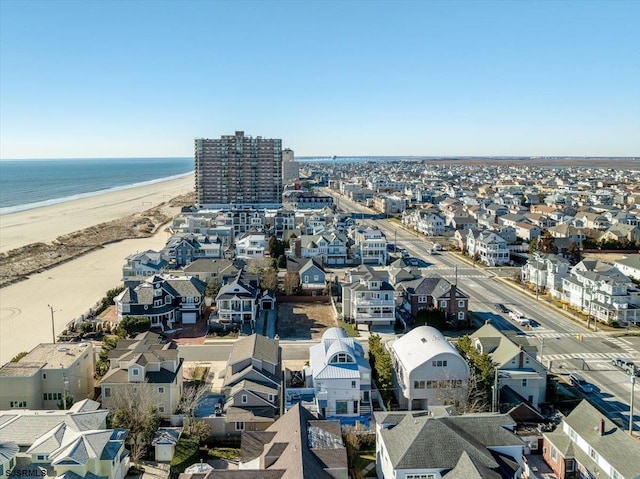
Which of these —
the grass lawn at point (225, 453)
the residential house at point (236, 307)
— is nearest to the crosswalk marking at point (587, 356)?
the residential house at point (236, 307)

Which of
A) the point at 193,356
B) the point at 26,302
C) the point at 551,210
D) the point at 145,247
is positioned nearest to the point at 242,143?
the point at 145,247

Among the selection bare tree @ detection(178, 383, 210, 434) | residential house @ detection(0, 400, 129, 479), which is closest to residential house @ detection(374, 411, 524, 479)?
bare tree @ detection(178, 383, 210, 434)

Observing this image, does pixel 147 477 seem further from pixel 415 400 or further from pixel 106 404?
pixel 415 400

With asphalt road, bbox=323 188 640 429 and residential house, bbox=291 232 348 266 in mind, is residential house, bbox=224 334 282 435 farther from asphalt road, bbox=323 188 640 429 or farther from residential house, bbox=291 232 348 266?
residential house, bbox=291 232 348 266

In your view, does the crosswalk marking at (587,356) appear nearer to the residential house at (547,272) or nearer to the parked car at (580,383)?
the parked car at (580,383)

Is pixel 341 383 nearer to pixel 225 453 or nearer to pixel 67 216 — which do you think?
pixel 225 453

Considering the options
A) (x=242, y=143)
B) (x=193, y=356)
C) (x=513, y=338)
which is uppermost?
(x=242, y=143)
